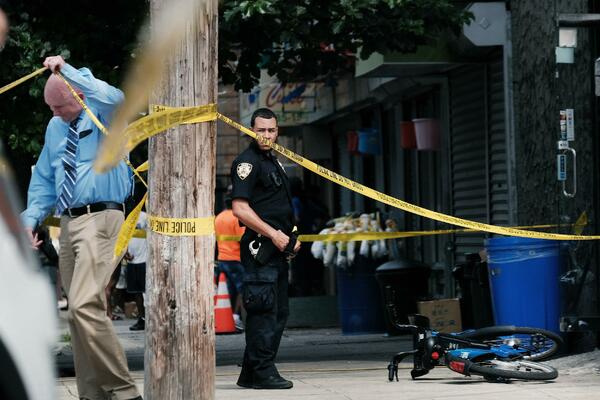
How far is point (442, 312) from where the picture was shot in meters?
13.5

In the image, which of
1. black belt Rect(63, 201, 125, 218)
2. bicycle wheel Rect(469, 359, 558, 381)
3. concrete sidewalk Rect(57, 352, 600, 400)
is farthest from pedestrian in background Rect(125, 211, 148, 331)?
black belt Rect(63, 201, 125, 218)

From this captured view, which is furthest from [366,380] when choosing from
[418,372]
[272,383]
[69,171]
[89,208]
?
[69,171]

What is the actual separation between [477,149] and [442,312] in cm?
355

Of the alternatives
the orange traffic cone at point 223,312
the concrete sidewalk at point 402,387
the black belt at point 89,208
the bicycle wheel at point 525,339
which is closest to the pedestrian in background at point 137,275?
the orange traffic cone at point 223,312

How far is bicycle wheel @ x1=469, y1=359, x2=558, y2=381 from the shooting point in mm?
9133

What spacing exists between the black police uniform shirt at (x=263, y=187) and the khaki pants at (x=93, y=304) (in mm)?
1775

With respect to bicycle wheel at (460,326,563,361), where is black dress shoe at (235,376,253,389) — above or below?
below

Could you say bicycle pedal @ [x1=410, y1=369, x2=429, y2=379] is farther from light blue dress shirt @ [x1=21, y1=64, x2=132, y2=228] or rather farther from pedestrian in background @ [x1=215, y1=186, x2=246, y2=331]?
pedestrian in background @ [x1=215, y1=186, x2=246, y2=331]

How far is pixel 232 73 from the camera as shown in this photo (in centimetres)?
1209

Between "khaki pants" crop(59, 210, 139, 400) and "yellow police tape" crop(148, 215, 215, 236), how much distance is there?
31.4 inches

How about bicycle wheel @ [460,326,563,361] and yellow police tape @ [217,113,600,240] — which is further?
bicycle wheel @ [460,326,563,361]

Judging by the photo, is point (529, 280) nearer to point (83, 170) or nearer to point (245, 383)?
point (245, 383)

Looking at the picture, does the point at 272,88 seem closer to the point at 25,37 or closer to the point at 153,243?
the point at 25,37

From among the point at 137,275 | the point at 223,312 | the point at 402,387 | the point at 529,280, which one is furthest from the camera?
the point at 137,275
